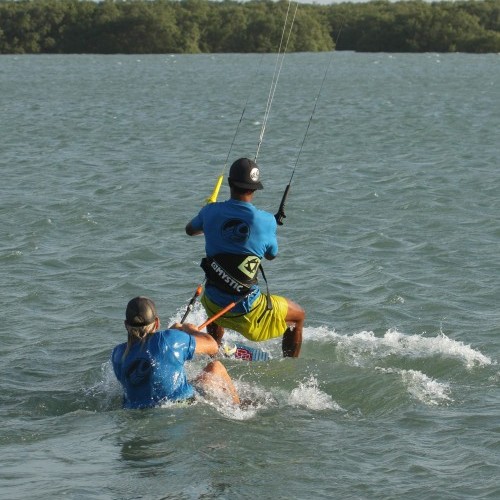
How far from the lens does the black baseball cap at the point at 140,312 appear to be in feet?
29.0

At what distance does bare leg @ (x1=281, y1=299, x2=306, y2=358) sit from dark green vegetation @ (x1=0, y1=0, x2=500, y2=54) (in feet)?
280

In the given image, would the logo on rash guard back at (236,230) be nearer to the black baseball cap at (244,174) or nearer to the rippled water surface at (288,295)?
the black baseball cap at (244,174)

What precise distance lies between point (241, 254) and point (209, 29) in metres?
90.7

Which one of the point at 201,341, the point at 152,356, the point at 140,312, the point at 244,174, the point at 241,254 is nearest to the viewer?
the point at 140,312

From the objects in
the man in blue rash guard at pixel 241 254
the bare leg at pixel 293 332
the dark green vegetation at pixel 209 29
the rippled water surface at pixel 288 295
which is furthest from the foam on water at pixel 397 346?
the dark green vegetation at pixel 209 29

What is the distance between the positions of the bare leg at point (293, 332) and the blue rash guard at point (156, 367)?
1592 mm

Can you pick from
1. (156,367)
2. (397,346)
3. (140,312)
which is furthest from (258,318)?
(397,346)

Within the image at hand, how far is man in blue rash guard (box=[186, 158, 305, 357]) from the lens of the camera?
32.9ft

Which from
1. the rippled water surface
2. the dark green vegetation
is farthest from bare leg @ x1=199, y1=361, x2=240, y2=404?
the dark green vegetation

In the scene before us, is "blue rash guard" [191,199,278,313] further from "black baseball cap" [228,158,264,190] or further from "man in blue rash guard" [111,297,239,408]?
"man in blue rash guard" [111,297,239,408]

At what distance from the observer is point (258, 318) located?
1034 cm

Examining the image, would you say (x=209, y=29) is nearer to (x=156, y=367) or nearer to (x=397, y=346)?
(x=397, y=346)

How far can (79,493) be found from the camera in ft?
26.7

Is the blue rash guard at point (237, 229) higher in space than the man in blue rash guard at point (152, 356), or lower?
higher
